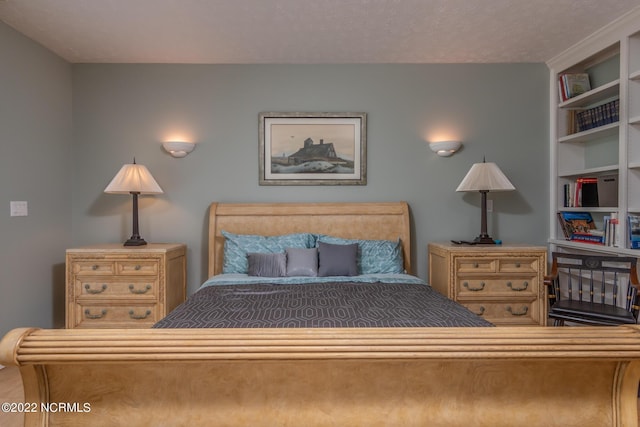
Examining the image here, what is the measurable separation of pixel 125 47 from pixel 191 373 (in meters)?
2.96

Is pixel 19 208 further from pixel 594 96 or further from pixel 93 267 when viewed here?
pixel 594 96

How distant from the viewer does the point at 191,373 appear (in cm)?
134

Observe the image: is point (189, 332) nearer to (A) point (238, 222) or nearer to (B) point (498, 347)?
(B) point (498, 347)

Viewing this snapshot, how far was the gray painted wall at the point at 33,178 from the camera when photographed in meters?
2.86

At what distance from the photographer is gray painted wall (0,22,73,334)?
286 cm

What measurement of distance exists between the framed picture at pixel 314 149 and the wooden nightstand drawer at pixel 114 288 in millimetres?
1355

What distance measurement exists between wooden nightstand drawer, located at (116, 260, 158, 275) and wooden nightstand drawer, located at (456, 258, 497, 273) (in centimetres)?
244

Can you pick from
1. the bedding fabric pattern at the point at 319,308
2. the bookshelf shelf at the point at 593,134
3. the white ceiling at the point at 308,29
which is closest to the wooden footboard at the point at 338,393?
the bedding fabric pattern at the point at 319,308

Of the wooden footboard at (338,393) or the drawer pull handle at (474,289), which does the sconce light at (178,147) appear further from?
the drawer pull handle at (474,289)

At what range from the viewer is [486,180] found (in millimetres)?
3268

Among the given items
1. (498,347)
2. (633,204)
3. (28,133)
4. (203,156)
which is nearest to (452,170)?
(633,204)

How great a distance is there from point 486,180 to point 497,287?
89cm

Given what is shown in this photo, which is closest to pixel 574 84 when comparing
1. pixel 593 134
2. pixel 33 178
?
pixel 593 134

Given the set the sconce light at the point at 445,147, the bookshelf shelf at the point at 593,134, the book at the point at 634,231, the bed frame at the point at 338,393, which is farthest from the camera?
the sconce light at the point at 445,147
